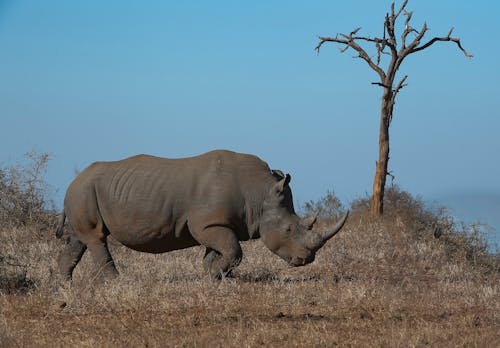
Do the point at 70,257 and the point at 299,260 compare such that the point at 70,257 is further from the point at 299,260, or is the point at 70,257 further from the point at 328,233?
the point at 328,233

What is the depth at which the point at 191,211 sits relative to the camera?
11.2 metres

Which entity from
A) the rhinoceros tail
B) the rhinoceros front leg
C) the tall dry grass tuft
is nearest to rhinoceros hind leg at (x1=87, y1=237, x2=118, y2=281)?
the tall dry grass tuft

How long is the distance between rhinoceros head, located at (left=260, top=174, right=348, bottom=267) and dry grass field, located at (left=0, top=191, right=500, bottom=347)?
0.38 metres

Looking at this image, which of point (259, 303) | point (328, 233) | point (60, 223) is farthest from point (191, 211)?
point (259, 303)

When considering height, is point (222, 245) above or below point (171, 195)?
below

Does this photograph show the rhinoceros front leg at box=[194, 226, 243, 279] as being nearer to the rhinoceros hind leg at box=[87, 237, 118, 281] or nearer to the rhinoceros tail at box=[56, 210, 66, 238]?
the rhinoceros hind leg at box=[87, 237, 118, 281]

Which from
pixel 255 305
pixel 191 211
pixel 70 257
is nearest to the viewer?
pixel 255 305

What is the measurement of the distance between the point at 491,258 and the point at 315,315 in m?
8.34

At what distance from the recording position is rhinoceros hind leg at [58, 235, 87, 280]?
1180 cm

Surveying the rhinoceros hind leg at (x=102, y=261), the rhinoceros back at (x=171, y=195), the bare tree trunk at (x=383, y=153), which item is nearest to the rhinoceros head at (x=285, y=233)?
the rhinoceros back at (x=171, y=195)

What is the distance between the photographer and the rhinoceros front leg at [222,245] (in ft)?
36.2

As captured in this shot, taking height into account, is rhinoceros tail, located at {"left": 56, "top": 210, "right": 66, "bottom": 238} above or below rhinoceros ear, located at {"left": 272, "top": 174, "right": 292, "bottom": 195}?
below

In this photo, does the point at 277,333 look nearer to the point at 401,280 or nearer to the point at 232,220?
the point at 232,220

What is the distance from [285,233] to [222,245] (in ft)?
3.01
